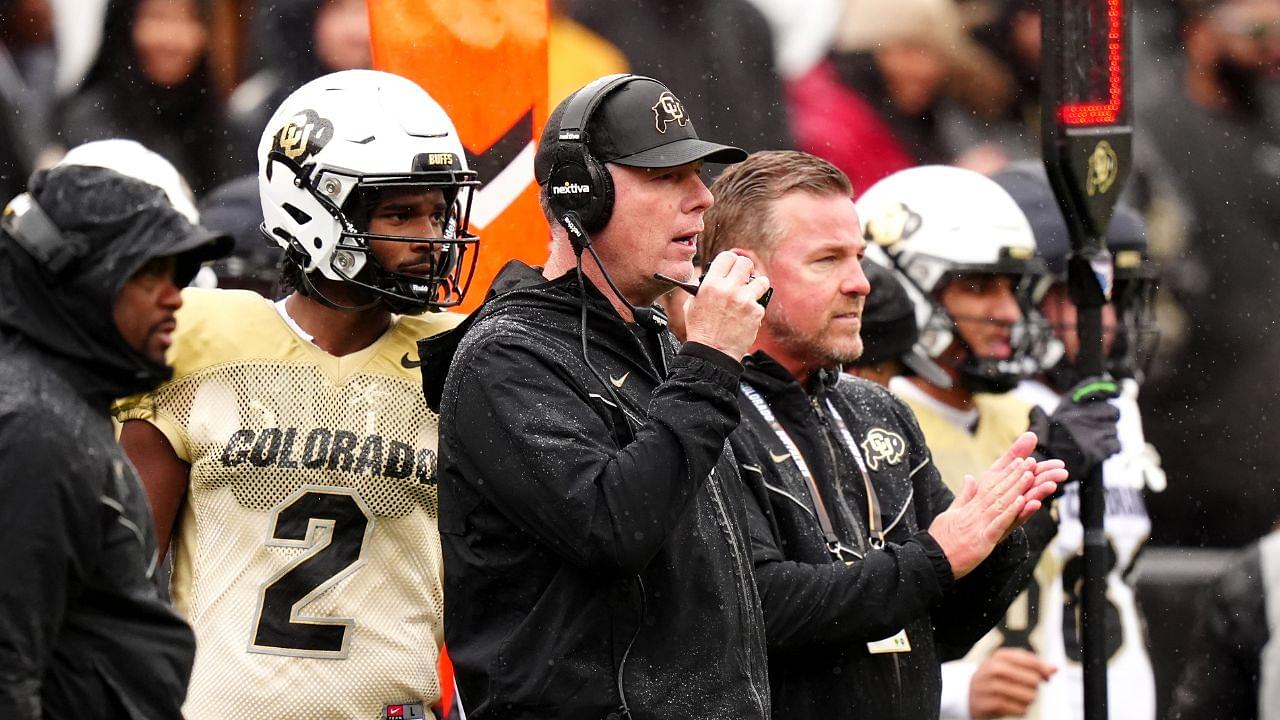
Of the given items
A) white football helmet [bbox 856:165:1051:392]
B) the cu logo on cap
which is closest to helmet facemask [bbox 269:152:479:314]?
the cu logo on cap

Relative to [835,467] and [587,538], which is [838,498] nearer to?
[835,467]

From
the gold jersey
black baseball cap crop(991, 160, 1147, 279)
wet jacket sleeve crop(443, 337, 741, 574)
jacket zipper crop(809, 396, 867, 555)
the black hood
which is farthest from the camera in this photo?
black baseball cap crop(991, 160, 1147, 279)

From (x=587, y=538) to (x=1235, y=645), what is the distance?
3.27 meters

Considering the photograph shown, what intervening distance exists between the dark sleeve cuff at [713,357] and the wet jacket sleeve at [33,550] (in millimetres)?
1080

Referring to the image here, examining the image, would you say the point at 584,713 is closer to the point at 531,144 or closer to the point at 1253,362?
the point at 531,144

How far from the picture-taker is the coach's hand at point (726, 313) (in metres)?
3.32

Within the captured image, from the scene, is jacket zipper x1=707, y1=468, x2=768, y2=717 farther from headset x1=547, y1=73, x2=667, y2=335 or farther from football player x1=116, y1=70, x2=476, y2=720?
football player x1=116, y1=70, x2=476, y2=720

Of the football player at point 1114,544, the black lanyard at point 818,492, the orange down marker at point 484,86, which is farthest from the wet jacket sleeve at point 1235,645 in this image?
the orange down marker at point 484,86

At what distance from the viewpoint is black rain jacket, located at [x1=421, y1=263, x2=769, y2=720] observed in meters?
3.21

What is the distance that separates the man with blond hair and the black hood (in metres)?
1.50

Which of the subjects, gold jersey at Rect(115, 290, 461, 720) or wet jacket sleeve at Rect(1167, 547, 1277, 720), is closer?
gold jersey at Rect(115, 290, 461, 720)

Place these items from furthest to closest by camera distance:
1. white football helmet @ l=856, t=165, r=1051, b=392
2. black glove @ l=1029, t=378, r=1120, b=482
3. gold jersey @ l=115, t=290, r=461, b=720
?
1. white football helmet @ l=856, t=165, r=1051, b=392
2. black glove @ l=1029, t=378, r=1120, b=482
3. gold jersey @ l=115, t=290, r=461, b=720

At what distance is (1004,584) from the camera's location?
165 inches

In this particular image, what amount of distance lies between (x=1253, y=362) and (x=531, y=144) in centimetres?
475
